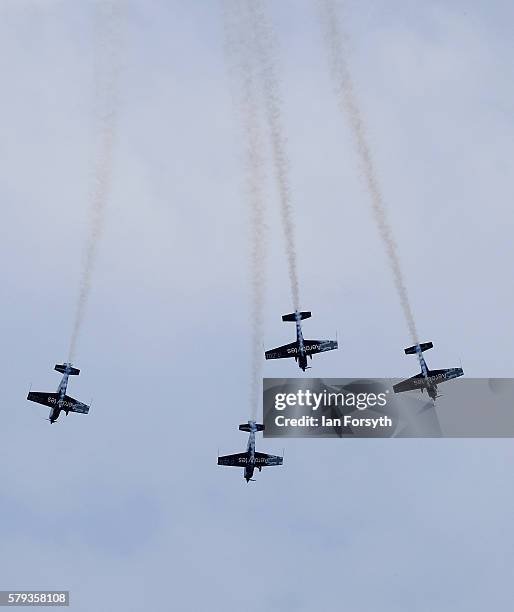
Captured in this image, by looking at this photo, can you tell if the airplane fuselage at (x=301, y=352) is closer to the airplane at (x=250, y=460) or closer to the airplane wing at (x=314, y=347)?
the airplane wing at (x=314, y=347)

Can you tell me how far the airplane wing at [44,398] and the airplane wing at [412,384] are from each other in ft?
100

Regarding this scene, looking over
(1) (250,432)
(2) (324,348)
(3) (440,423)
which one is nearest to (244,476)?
(1) (250,432)

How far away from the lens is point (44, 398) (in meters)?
90.6

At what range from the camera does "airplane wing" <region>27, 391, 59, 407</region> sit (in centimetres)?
9025

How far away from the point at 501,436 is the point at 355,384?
12.1 metres

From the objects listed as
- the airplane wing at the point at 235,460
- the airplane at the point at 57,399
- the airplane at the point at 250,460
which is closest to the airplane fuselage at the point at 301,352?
the airplane at the point at 250,460

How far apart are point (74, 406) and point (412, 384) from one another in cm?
3059

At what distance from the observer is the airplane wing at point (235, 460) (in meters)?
91.6

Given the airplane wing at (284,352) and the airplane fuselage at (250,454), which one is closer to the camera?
the airplane wing at (284,352)

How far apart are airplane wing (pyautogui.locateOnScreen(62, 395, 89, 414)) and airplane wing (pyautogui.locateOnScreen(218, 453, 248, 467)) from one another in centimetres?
1327

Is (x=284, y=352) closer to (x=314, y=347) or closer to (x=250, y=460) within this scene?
(x=314, y=347)

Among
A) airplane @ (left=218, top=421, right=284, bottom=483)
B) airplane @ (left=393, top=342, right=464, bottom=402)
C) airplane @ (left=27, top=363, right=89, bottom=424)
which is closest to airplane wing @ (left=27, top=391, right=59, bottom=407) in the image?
airplane @ (left=27, top=363, right=89, bottom=424)

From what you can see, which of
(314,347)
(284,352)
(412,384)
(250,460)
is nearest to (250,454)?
(250,460)

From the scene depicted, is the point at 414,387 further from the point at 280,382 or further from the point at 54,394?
the point at 54,394
